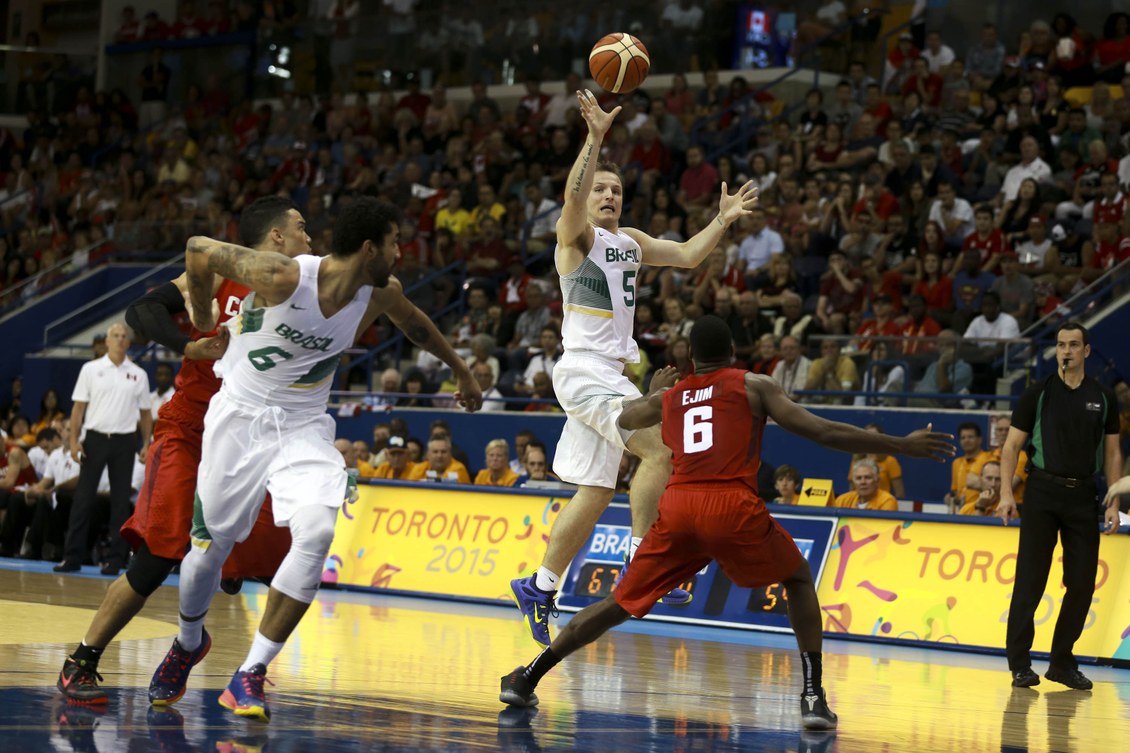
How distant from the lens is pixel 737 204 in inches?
368

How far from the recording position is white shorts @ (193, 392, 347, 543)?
6664 millimetres

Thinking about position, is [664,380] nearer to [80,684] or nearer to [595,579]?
[80,684]

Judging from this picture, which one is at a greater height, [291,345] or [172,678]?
[291,345]

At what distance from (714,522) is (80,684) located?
3.01 metres

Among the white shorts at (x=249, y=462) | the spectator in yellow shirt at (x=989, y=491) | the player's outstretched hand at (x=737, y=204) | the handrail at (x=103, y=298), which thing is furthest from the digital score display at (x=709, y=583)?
the handrail at (x=103, y=298)

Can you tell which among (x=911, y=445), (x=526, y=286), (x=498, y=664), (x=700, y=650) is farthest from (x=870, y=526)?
(x=526, y=286)

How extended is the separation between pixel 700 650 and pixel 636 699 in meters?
3.22

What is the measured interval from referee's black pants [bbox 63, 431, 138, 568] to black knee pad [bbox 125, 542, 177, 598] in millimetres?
9181

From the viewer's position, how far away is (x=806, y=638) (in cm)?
737

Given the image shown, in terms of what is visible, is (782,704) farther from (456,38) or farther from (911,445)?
(456,38)

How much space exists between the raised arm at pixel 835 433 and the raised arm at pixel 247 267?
2247mm

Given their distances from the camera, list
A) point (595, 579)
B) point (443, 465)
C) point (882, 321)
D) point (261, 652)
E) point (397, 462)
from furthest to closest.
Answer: point (397, 462) < point (882, 321) < point (443, 465) < point (595, 579) < point (261, 652)

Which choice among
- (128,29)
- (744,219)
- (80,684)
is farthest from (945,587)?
(128,29)

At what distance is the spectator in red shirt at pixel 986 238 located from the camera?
17500 mm
